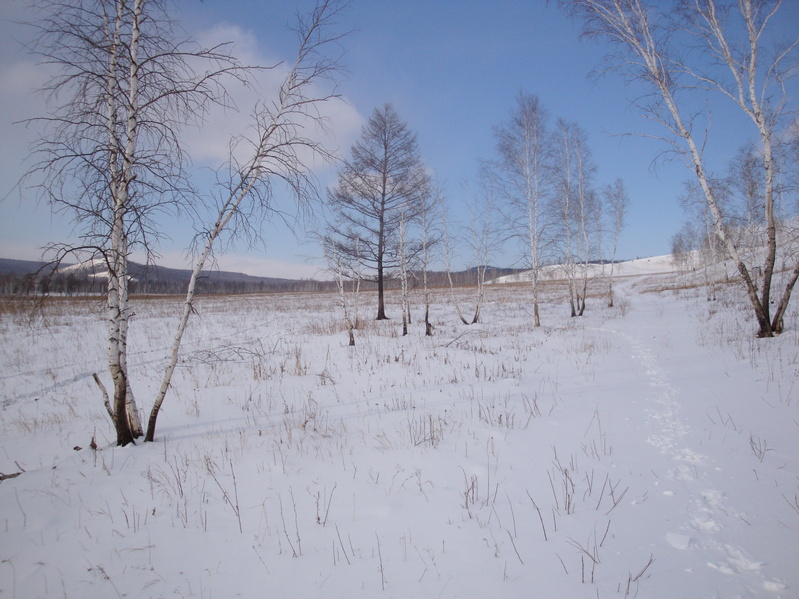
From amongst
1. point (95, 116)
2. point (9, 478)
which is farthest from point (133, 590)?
point (95, 116)

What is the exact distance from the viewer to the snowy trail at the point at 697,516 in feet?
6.19

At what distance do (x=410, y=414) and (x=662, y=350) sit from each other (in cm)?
723

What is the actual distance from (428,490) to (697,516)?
2048 mm

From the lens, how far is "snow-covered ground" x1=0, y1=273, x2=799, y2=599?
6.89 feet

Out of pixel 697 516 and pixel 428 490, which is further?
pixel 428 490

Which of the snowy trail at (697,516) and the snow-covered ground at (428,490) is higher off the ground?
the snowy trail at (697,516)

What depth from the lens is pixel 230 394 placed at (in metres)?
6.44

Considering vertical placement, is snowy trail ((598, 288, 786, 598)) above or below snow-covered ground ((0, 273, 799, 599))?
above

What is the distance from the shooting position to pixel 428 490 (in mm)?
3037

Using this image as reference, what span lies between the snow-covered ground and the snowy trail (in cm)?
1

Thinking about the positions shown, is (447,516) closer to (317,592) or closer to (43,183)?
(317,592)

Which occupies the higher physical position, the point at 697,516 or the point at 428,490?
the point at 697,516

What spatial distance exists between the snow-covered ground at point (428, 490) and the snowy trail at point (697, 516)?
0.05 feet

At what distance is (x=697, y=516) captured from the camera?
2443mm
